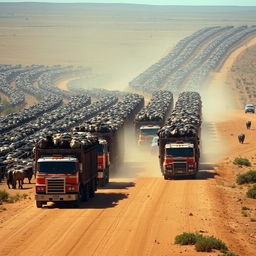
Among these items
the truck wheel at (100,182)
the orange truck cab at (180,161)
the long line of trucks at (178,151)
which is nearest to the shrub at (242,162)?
the long line of trucks at (178,151)

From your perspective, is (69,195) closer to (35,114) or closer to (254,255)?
(254,255)

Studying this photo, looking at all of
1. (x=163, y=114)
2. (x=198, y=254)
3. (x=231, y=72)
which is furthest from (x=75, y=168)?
(x=231, y=72)

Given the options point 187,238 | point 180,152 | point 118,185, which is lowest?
point 187,238

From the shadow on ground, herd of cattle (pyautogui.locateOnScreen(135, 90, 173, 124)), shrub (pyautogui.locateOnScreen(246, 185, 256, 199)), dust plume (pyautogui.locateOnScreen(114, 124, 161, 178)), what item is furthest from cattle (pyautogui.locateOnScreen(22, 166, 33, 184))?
herd of cattle (pyautogui.locateOnScreen(135, 90, 173, 124))

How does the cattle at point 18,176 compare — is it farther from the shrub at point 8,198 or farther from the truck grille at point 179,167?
the truck grille at point 179,167

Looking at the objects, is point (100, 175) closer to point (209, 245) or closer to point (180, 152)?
point (180, 152)

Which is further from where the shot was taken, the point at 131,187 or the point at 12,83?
the point at 12,83

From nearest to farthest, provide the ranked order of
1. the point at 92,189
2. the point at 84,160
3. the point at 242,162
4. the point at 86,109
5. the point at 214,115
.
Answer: the point at 84,160 < the point at 92,189 < the point at 242,162 < the point at 86,109 < the point at 214,115

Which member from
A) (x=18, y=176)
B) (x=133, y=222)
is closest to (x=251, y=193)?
(x=133, y=222)
